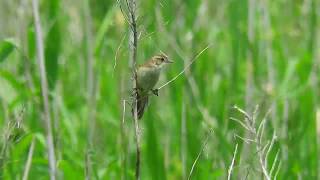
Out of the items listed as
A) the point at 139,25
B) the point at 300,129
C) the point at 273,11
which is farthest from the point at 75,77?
the point at 139,25

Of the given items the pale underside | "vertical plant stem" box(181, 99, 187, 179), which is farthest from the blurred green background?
the pale underside

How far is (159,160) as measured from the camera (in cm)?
299

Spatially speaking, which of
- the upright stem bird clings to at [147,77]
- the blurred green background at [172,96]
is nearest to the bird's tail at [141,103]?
the upright stem bird clings to at [147,77]

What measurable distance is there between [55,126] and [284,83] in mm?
1258

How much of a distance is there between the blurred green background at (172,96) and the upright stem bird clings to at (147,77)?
0.10m

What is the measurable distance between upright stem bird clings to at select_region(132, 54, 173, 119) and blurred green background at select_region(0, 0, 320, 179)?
102mm

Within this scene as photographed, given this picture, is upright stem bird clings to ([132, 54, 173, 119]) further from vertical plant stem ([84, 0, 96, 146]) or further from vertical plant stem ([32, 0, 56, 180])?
vertical plant stem ([84, 0, 96, 146])

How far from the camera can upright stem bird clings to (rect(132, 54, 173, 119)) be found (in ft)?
7.69

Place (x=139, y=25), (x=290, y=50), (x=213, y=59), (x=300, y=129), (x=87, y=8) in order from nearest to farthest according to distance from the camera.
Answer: (x=139, y=25) < (x=300, y=129) < (x=87, y=8) < (x=213, y=59) < (x=290, y=50)

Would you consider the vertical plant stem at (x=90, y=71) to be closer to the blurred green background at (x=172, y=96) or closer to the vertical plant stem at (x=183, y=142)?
the blurred green background at (x=172, y=96)

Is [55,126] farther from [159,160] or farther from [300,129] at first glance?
[300,129]

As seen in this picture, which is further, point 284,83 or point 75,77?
point 75,77

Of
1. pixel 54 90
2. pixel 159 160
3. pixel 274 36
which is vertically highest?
pixel 274 36

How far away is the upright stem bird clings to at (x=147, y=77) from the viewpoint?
2344mm
